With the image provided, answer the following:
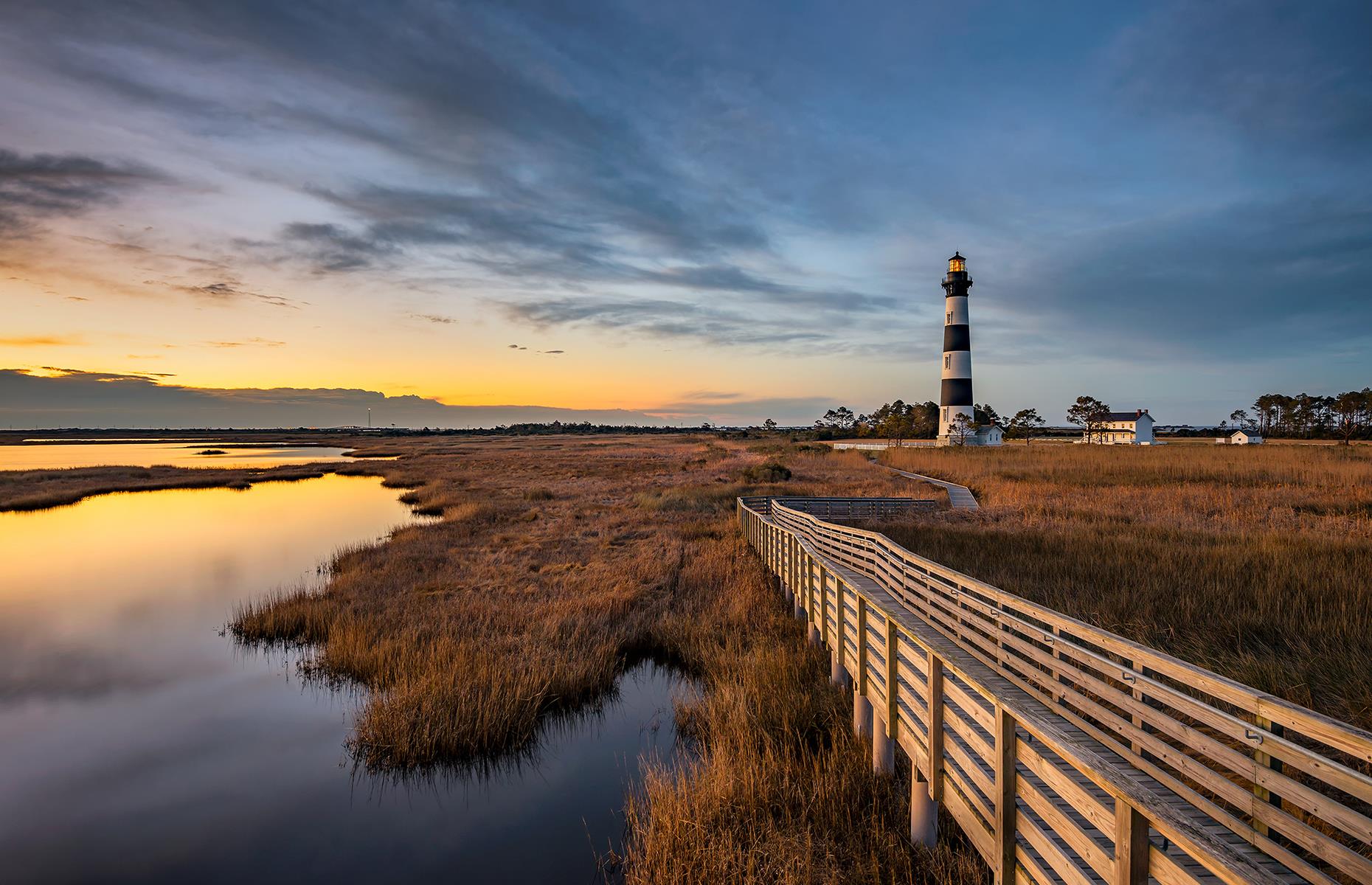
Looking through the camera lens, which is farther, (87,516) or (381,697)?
(87,516)

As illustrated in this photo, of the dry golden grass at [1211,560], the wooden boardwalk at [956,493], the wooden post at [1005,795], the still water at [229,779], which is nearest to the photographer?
the wooden post at [1005,795]

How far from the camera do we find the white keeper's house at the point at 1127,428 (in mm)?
83688

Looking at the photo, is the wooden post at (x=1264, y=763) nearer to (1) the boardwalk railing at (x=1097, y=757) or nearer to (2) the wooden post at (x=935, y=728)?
(1) the boardwalk railing at (x=1097, y=757)

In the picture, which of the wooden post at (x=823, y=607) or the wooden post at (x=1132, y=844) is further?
the wooden post at (x=823, y=607)

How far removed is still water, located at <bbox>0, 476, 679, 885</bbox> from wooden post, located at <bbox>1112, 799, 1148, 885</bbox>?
513cm

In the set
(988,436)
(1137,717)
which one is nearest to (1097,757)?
(1137,717)

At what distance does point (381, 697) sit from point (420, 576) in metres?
7.50

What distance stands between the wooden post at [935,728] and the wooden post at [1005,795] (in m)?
0.93

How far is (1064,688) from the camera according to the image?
469 centimetres

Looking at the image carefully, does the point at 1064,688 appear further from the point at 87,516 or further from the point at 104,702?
the point at 87,516

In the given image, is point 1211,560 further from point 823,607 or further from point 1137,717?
point 1137,717

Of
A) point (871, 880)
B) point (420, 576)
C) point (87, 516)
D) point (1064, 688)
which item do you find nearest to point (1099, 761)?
point (1064, 688)

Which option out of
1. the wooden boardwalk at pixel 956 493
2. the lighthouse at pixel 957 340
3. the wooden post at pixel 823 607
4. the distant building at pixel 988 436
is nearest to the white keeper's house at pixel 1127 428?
the distant building at pixel 988 436

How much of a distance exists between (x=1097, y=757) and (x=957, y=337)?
5600 cm
